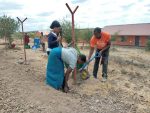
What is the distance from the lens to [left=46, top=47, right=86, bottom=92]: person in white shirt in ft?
23.1

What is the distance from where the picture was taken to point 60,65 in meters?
7.26

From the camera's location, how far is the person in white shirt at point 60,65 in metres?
7.04

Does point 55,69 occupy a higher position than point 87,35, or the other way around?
point 87,35

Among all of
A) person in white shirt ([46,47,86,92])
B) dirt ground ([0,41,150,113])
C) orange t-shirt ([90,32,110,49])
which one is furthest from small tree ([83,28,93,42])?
person in white shirt ([46,47,86,92])

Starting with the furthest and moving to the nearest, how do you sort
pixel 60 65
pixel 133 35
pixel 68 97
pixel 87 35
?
pixel 133 35 → pixel 87 35 → pixel 60 65 → pixel 68 97

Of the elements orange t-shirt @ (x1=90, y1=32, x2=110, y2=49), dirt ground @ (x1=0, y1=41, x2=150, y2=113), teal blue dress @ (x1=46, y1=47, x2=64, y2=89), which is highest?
orange t-shirt @ (x1=90, y1=32, x2=110, y2=49)

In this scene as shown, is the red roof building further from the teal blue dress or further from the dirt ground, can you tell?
the teal blue dress

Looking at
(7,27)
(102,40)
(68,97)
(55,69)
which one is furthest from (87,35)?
(68,97)

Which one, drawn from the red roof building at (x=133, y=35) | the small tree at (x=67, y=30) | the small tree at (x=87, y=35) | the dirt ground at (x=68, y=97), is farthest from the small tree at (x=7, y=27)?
the red roof building at (x=133, y=35)

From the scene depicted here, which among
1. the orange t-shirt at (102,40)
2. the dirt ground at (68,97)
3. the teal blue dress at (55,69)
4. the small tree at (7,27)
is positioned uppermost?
the small tree at (7,27)

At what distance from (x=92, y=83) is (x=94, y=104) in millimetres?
1809

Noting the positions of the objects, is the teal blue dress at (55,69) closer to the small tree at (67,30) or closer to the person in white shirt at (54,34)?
the person in white shirt at (54,34)

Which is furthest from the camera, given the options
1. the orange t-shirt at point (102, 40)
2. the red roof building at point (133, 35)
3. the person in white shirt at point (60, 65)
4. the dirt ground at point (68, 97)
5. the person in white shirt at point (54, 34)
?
the red roof building at point (133, 35)

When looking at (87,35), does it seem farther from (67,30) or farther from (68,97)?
(68,97)
